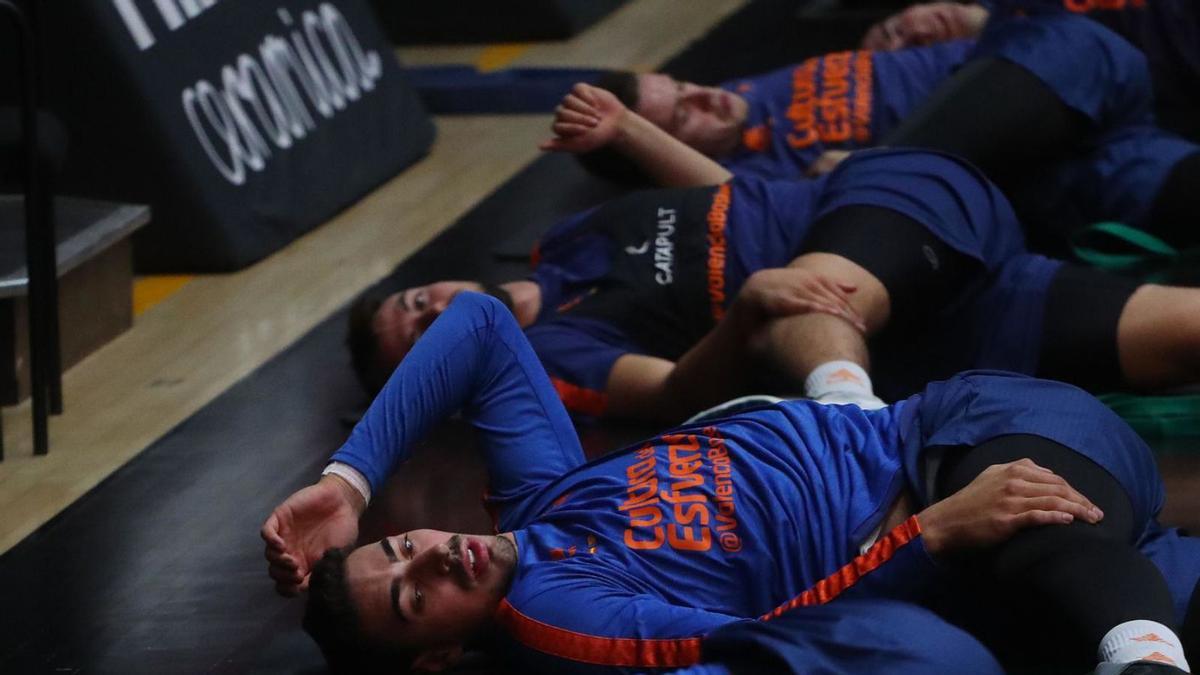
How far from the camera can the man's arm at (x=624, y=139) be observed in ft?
11.8

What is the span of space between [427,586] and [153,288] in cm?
231

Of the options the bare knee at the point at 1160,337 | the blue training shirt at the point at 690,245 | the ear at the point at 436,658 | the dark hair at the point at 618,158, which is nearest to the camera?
the ear at the point at 436,658

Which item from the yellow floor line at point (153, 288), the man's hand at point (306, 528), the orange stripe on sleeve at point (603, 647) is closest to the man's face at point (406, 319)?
the man's hand at point (306, 528)

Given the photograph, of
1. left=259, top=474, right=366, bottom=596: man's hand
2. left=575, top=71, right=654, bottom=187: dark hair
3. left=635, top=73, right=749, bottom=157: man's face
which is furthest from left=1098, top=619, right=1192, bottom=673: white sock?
left=635, top=73, right=749, bottom=157: man's face

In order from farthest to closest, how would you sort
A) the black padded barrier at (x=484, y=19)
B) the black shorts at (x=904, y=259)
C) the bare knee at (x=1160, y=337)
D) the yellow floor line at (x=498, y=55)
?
the black padded barrier at (x=484, y=19), the yellow floor line at (x=498, y=55), the black shorts at (x=904, y=259), the bare knee at (x=1160, y=337)

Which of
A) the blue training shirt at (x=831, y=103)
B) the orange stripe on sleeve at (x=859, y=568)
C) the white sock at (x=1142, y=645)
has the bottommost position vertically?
the blue training shirt at (x=831, y=103)

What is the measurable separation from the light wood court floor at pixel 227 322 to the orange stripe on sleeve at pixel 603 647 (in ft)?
3.96

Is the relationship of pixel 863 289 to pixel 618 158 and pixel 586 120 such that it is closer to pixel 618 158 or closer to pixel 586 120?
pixel 586 120

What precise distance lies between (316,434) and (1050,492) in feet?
5.51

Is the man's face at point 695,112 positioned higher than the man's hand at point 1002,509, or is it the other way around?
the man's hand at point 1002,509

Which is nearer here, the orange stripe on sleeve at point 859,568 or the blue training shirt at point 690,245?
the orange stripe on sleeve at point 859,568

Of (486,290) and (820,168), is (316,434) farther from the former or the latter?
(820,168)

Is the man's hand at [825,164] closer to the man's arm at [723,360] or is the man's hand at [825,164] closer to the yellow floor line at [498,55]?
the man's arm at [723,360]

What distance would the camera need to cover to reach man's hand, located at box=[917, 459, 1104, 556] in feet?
6.98
